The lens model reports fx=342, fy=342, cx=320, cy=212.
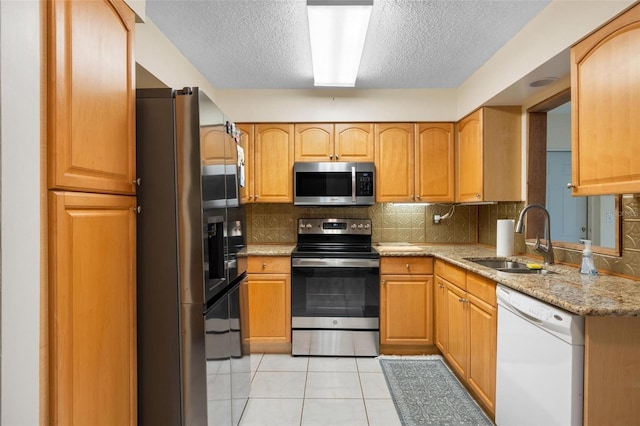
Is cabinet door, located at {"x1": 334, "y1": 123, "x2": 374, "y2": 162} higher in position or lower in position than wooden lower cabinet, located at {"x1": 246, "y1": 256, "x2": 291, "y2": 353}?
higher

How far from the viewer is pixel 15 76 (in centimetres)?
79

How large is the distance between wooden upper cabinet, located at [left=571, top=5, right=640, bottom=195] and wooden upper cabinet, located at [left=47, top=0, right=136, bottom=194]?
2.05m

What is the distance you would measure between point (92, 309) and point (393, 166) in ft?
9.21

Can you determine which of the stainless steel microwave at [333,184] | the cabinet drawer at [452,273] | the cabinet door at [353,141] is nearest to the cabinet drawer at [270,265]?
the stainless steel microwave at [333,184]

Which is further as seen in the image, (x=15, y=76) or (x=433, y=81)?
(x=433, y=81)

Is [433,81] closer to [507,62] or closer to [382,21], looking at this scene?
[507,62]

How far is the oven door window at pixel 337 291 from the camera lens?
119 inches

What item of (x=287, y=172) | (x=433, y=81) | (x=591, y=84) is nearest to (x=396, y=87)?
(x=433, y=81)

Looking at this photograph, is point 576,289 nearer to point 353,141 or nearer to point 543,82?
point 543,82

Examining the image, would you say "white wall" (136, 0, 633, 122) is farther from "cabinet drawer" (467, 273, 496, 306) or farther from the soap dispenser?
"cabinet drawer" (467, 273, 496, 306)

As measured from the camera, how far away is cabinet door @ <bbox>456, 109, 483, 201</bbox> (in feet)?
9.52

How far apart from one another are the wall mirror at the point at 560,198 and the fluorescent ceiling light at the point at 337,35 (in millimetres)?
1466

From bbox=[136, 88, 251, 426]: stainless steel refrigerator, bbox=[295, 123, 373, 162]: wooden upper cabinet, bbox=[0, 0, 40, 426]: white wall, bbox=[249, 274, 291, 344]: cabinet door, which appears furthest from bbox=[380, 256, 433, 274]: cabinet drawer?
bbox=[0, 0, 40, 426]: white wall

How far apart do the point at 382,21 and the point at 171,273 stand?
6.24 ft
